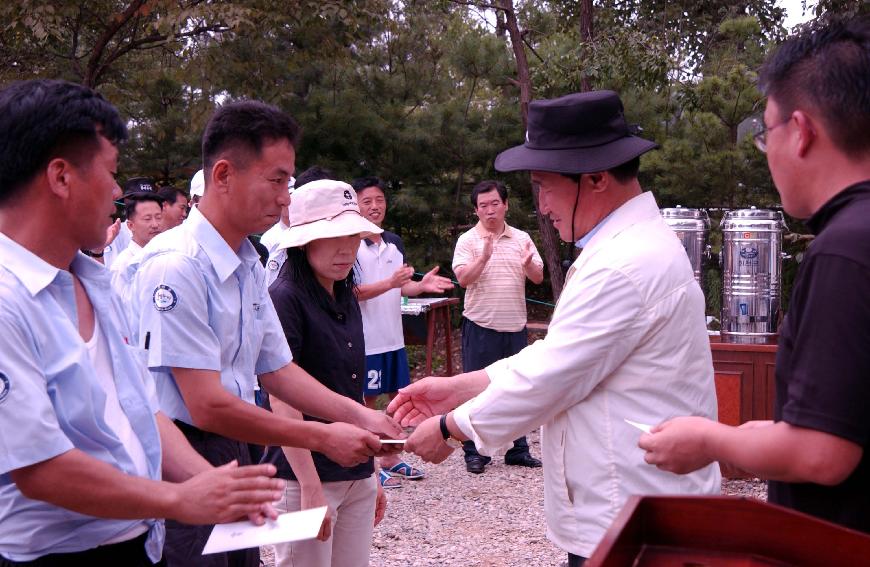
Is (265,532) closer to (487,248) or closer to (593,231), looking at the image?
(593,231)

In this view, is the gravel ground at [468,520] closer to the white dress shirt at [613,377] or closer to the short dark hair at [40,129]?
the white dress shirt at [613,377]

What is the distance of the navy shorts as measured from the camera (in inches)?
274

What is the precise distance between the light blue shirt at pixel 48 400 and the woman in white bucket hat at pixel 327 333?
1.18 meters

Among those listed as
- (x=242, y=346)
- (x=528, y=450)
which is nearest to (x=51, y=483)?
(x=242, y=346)

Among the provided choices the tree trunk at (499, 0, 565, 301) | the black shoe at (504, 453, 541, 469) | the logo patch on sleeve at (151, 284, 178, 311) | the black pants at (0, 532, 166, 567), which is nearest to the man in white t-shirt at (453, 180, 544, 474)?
the black shoe at (504, 453, 541, 469)

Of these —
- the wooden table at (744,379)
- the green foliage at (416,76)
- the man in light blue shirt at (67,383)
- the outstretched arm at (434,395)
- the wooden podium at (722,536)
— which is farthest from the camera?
the green foliage at (416,76)

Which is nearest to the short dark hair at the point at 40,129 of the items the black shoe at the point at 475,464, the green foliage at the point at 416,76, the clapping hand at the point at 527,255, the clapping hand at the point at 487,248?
the clapping hand at the point at 487,248

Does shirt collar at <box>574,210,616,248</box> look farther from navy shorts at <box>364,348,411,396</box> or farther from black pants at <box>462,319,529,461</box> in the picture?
→ black pants at <box>462,319,529,461</box>

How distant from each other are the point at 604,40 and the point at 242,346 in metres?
8.06

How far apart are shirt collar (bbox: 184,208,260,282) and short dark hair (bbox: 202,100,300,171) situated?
0.19 metres

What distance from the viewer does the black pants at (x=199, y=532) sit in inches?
101

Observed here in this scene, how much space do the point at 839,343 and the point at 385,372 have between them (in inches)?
222

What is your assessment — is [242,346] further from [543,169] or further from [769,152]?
[769,152]

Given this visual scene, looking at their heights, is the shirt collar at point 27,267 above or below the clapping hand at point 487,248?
above
